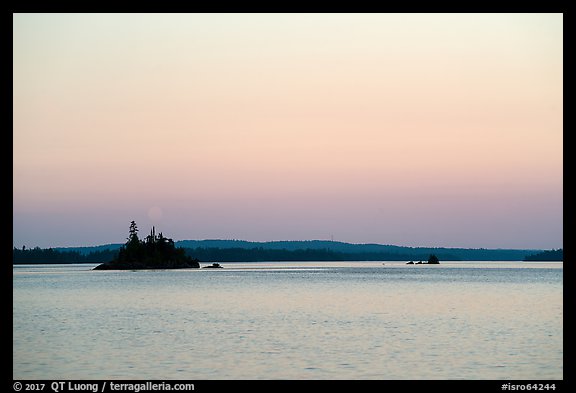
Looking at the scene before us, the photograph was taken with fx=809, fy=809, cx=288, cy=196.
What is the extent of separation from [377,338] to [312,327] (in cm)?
838
